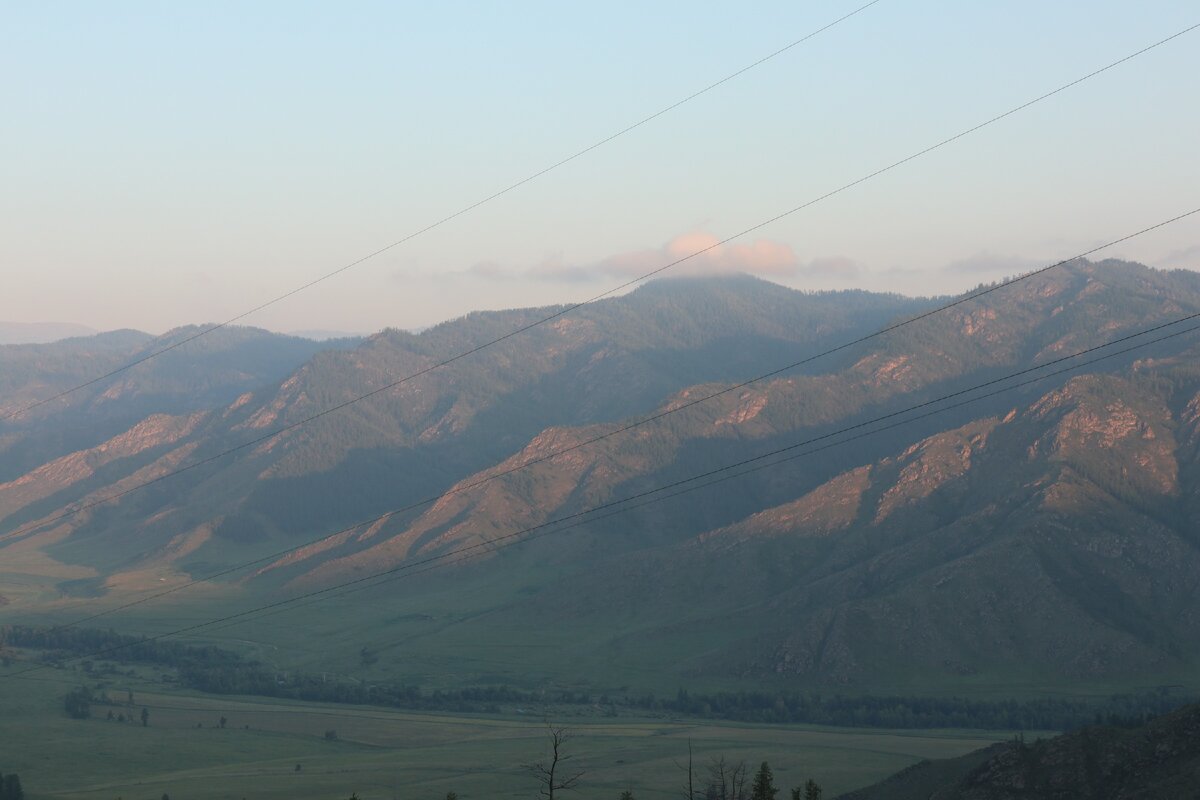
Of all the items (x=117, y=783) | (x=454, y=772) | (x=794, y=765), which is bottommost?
(x=794, y=765)

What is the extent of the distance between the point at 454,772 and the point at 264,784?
72.7 feet

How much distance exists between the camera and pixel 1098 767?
11088 centimetres

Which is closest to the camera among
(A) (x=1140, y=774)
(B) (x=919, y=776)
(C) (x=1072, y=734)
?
(A) (x=1140, y=774)

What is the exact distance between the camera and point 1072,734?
115625 mm

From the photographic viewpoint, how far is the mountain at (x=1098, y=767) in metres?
106

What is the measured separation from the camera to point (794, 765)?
186 meters

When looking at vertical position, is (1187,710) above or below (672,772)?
above

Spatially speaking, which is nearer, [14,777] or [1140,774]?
[1140,774]

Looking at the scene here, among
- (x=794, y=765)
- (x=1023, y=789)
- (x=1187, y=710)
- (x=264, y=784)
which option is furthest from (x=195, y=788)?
(x=1187, y=710)

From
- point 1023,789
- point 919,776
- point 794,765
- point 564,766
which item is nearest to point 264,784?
point 564,766

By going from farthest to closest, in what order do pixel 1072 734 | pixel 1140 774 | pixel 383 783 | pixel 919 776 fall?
pixel 383 783
pixel 919 776
pixel 1072 734
pixel 1140 774

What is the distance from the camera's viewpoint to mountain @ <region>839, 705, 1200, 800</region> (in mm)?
105625

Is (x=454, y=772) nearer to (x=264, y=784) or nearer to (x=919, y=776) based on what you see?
(x=264, y=784)

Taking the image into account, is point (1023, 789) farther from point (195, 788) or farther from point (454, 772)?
point (195, 788)
